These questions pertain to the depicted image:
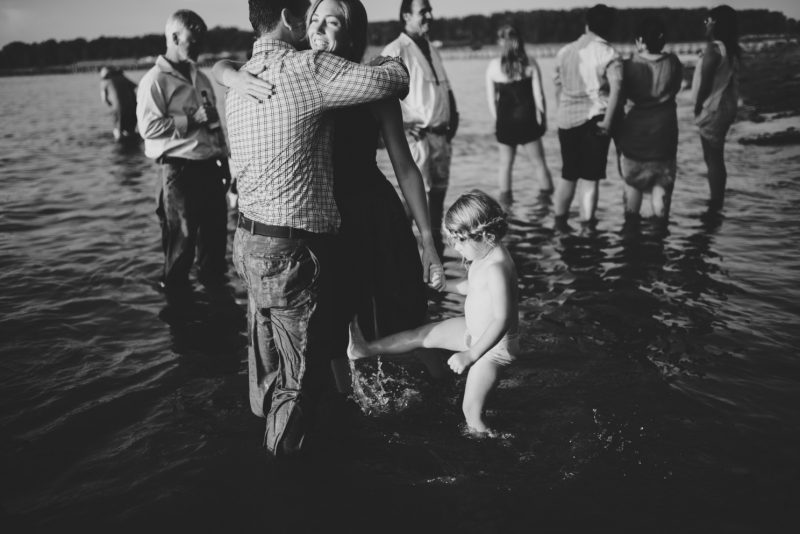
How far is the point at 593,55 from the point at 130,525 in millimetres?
6162

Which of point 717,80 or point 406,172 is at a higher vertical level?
point 717,80

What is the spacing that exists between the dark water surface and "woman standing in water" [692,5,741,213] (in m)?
1.29

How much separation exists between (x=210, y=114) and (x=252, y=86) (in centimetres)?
301

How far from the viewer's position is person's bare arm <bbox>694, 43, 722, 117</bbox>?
6934 mm

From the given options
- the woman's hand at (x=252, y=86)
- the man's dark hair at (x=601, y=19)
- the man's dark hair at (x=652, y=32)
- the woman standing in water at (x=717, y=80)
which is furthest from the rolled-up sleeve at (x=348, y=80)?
the woman standing in water at (x=717, y=80)

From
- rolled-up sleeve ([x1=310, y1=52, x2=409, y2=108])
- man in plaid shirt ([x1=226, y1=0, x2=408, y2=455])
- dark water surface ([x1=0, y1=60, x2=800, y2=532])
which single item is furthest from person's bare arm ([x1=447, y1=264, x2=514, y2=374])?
rolled-up sleeve ([x1=310, y1=52, x2=409, y2=108])

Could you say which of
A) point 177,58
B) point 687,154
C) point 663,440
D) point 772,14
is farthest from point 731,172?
point 772,14

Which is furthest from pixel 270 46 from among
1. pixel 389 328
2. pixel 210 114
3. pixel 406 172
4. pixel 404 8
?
pixel 404 8

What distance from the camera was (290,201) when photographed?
2.63 m

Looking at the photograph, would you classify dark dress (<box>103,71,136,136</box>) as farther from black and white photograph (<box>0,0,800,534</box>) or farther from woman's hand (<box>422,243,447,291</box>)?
woman's hand (<box>422,243,447,291</box>)

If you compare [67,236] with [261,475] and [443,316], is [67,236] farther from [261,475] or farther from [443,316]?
[261,475]

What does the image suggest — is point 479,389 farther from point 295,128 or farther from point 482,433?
point 295,128

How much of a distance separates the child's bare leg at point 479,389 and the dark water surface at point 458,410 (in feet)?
0.48

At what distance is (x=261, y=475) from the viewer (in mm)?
3150
